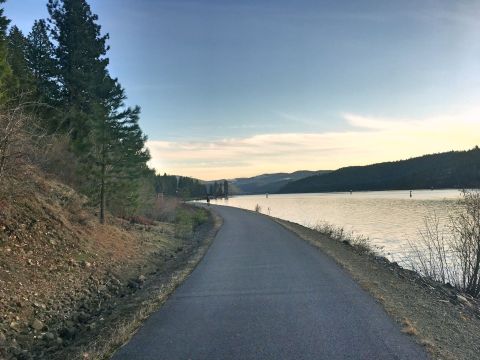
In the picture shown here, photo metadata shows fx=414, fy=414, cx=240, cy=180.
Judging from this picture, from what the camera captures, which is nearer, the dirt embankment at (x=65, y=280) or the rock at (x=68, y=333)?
the dirt embankment at (x=65, y=280)

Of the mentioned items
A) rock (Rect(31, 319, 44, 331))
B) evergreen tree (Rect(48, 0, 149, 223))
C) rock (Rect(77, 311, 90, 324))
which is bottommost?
rock (Rect(77, 311, 90, 324))

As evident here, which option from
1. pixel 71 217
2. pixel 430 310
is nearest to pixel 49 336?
pixel 430 310

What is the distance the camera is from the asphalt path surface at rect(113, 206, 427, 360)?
5992 mm

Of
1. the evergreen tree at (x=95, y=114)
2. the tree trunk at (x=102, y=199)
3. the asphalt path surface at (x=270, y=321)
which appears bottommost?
the asphalt path surface at (x=270, y=321)

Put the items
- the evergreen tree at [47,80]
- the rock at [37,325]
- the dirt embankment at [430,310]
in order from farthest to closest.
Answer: the evergreen tree at [47,80]
the rock at [37,325]
the dirt embankment at [430,310]

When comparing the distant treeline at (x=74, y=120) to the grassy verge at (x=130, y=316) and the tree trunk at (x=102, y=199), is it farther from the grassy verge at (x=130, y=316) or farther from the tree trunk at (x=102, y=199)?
the grassy verge at (x=130, y=316)

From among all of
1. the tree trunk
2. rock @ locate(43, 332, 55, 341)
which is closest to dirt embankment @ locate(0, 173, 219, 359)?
rock @ locate(43, 332, 55, 341)

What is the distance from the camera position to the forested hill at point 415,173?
118544 mm

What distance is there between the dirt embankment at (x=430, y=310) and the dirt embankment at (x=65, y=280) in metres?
4.82

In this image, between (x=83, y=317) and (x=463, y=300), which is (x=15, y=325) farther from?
(x=463, y=300)

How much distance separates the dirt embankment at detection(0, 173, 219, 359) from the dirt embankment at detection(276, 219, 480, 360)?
4822 mm

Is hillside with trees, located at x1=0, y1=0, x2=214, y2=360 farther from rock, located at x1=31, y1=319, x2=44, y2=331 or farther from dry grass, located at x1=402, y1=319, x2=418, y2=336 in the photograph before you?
dry grass, located at x1=402, y1=319, x2=418, y2=336

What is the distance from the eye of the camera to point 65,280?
10.9 metres

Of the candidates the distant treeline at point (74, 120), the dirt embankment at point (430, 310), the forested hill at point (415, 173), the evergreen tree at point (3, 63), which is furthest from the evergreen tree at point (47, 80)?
the forested hill at point (415, 173)
